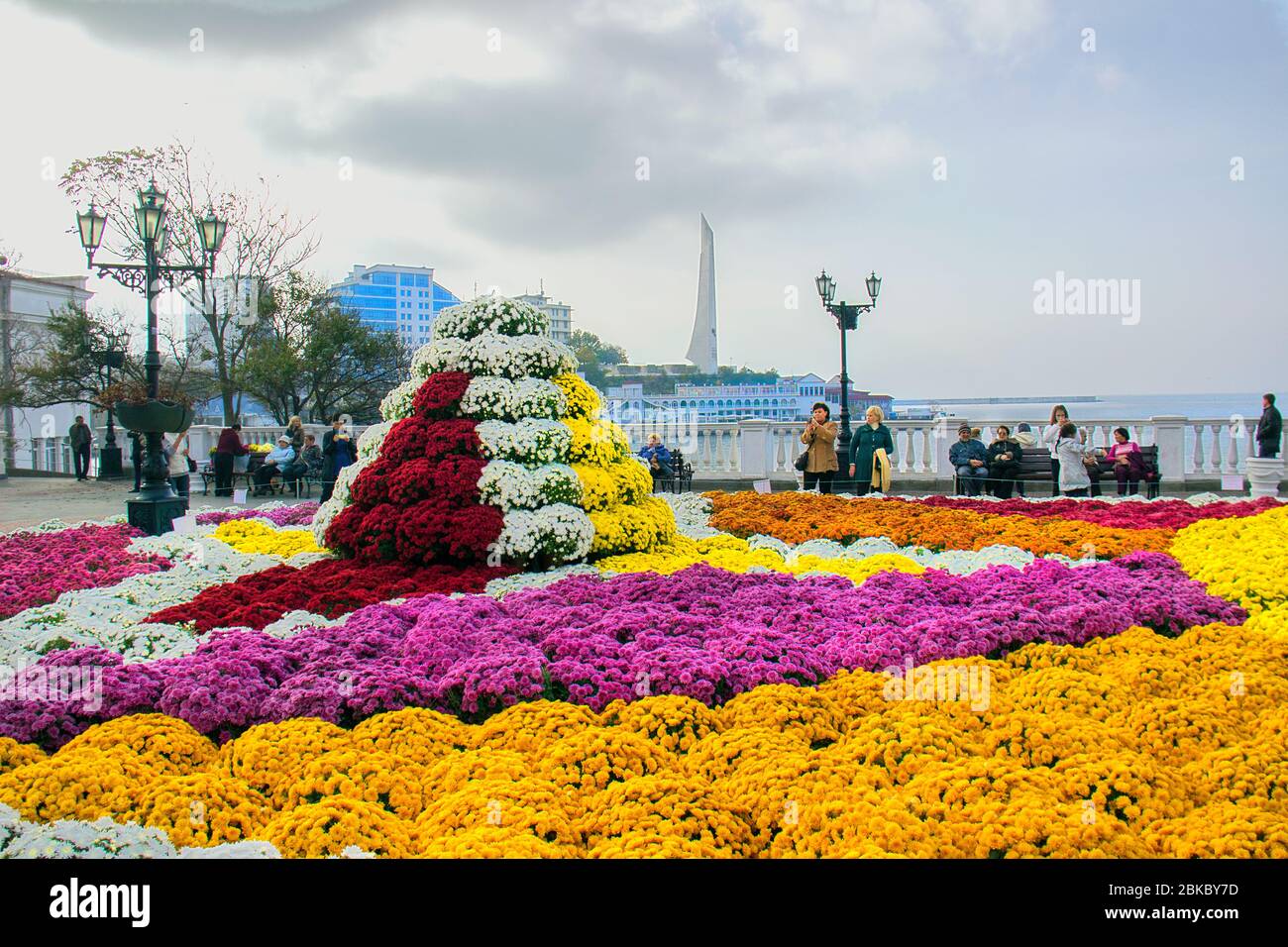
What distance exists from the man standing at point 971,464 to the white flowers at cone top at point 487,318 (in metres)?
6.90

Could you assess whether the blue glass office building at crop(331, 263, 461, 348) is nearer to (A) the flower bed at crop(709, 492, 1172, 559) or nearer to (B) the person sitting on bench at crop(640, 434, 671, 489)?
(B) the person sitting on bench at crop(640, 434, 671, 489)

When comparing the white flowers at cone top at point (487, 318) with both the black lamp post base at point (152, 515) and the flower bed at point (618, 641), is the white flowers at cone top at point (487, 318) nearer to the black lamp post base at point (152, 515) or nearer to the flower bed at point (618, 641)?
the flower bed at point (618, 641)

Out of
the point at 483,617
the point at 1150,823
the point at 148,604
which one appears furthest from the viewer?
the point at 148,604

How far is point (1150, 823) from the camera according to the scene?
2.54 meters

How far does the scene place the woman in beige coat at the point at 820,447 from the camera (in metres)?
11.2

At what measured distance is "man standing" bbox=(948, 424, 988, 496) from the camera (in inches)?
478

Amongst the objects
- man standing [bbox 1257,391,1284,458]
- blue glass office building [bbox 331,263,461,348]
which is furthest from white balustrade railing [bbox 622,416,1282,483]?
blue glass office building [bbox 331,263,461,348]

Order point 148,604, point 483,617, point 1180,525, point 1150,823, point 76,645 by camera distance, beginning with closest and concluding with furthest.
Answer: point 1150,823, point 76,645, point 483,617, point 148,604, point 1180,525

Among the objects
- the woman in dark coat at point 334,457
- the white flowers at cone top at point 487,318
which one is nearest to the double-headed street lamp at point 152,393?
the woman in dark coat at point 334,457

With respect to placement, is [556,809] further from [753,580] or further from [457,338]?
[457,338]

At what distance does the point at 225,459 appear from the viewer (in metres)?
17.6

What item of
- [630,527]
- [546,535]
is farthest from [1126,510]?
[546,535]
